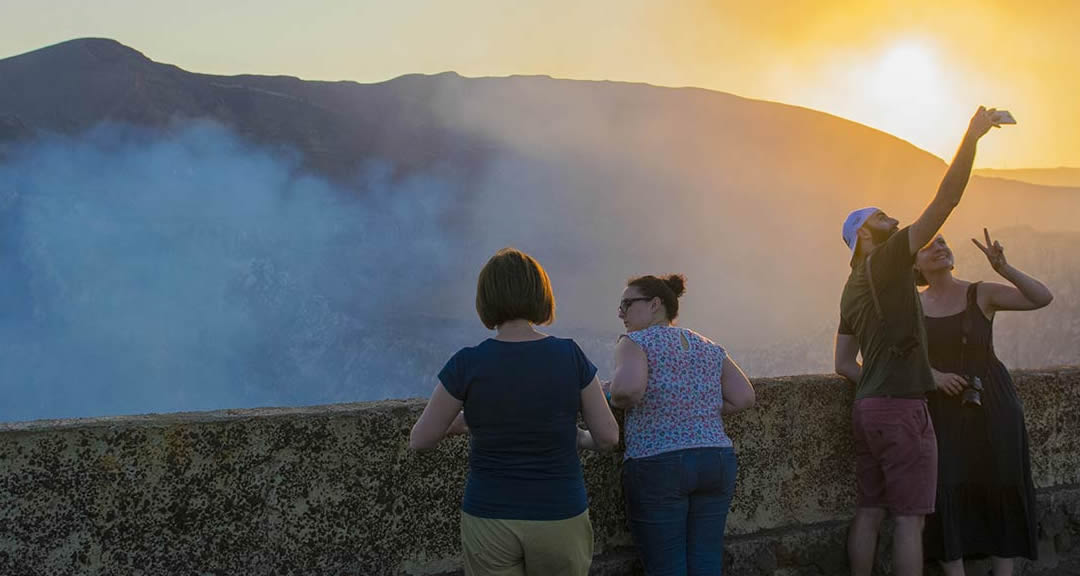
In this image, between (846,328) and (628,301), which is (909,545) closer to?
(846,328)

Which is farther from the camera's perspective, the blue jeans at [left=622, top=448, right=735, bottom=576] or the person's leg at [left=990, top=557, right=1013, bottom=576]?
the person's leg at [left=990, top=557, right=1013, bottom=576]

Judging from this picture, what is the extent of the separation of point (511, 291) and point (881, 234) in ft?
6.07

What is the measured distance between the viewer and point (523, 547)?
103 inches

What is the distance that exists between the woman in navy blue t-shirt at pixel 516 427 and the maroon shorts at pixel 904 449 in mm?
1583

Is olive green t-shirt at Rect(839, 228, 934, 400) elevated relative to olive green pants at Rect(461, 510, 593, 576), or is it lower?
elevated

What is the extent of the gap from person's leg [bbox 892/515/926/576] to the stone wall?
46cm

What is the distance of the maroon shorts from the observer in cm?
365

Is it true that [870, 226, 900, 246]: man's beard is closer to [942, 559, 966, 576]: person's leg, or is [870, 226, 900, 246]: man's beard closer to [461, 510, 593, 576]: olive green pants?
[942, 559, 966, 576]: person's leg

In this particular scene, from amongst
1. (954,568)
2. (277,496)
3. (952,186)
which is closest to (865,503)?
(954,568)

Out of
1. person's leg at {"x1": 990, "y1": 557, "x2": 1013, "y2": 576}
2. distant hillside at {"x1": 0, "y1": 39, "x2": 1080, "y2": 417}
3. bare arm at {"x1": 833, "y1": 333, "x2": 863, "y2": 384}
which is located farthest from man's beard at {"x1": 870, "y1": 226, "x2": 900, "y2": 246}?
distant hillside at {"x1": 0, "y1": 39, "x2": 1080, "y2": 417}

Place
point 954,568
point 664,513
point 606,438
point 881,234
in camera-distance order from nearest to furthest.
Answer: point 606,438 < point 664,513 < point 881,234 < point 954,568

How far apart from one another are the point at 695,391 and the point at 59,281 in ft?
145

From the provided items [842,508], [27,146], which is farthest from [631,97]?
[842,508]

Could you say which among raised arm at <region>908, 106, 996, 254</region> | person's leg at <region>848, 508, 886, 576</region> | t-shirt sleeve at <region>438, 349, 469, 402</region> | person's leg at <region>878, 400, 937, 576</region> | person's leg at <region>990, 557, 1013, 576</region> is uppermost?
raised arm at <region>908, 106, 996, 254</region>
